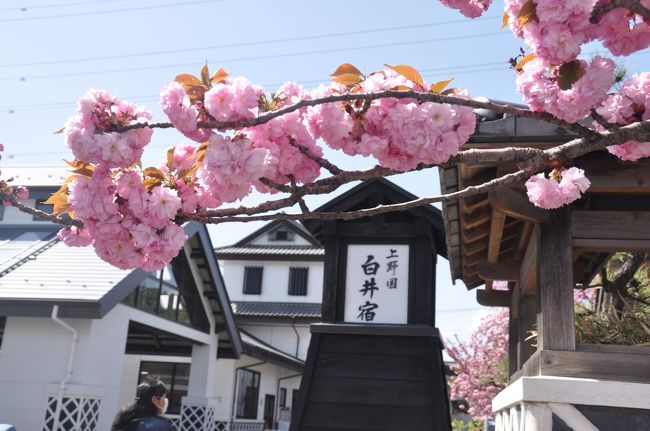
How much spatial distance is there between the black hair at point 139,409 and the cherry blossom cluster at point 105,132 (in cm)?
322

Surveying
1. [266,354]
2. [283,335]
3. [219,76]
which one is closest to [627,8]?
[219,76]

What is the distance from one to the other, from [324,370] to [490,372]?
10.7m

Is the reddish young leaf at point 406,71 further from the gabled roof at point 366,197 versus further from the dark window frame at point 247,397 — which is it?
the dark window frame at point 247,397

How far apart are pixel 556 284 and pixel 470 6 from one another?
2015 mm

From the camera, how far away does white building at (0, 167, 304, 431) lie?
961cm

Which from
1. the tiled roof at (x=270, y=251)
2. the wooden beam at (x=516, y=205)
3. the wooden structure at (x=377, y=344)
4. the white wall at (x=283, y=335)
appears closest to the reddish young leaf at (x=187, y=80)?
the wooden beam at (x=516, y=205)

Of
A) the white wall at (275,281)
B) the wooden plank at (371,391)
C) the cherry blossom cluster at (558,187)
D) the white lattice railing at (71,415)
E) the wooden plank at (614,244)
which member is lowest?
the white lattice railing at (71,415)

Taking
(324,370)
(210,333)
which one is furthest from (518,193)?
(210,333)

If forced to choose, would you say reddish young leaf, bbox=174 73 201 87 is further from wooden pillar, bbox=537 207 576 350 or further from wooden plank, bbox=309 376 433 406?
wooden plank, bbox=309 376 433 406

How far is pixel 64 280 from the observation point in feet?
34.2

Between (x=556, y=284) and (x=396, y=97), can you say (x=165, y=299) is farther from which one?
(x=396, y=97)

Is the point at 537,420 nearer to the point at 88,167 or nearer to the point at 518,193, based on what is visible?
the point at 518,193

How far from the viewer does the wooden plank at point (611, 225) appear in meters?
4.03

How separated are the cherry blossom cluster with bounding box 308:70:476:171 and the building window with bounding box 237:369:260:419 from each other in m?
16.9
